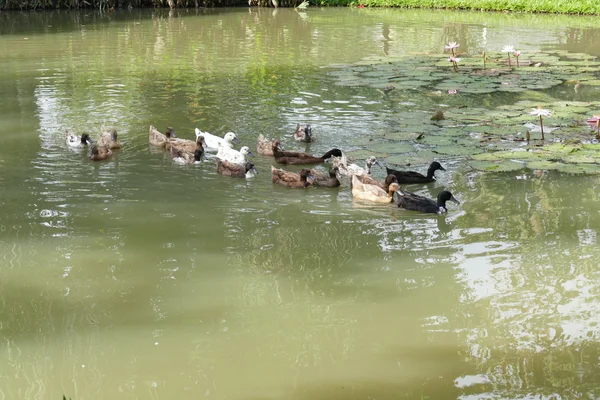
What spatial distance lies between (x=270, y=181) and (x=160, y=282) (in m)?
2.86

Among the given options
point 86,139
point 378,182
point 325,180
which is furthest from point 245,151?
point 86,139

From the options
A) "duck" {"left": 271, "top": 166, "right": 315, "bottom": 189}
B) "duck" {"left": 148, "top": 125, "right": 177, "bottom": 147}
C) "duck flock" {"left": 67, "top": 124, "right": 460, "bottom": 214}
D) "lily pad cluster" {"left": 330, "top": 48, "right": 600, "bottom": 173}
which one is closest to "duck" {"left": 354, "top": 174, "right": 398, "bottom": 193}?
"duck flock" {"left": 67, "top": 124, "right": 460, "bottom": 214}

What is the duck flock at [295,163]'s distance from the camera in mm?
8301

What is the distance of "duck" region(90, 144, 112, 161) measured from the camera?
967 centimetres

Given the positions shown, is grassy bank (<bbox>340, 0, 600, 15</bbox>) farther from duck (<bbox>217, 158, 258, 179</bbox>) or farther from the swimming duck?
duck (<bbox>217, 158, 258, 179</bbox>)

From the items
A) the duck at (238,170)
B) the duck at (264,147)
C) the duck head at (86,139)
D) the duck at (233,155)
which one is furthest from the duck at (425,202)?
the duck head at (86,139)

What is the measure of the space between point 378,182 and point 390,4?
76.7 ft

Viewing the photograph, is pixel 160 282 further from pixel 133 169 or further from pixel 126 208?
pixel 133 169

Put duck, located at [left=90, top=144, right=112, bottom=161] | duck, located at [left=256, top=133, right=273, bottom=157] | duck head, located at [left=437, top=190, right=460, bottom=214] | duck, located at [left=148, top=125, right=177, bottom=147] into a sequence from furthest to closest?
duck, located at [left=148, top=125, right=177, bottom=147] < duck, located at [left=256, top=133, right=273, bottom=157] < duck, located at [left=90, top=144, right=112, bottom=161] < duck head, located at [left=437, top=190, right=460, bottom=214]

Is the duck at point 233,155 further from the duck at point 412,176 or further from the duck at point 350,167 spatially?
the duck at point 412,176

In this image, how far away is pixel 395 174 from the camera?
8.95 meters

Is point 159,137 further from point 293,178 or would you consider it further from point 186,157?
point 293,178

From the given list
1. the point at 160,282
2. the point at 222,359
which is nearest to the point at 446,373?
the point at 222,359

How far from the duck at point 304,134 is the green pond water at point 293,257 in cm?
20
